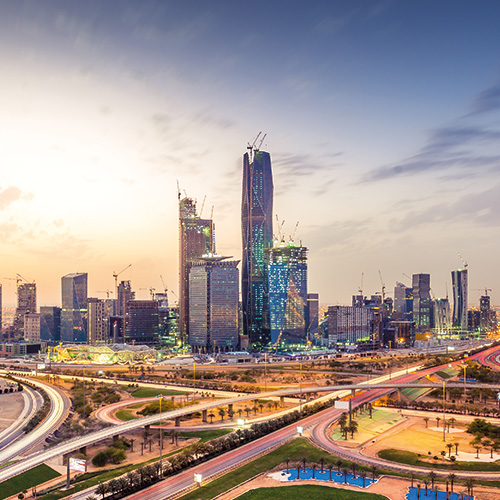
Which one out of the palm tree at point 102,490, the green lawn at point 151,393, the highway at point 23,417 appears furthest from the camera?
the green lawn at point 151,393

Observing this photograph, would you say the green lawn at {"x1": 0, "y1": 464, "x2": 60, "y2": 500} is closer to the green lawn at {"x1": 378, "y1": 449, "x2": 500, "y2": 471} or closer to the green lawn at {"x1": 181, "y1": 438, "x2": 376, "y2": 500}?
the green lawn at {"x1": 181, "y1": 438, "x2": 376, "y2": 500}

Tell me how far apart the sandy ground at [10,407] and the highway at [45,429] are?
6.38 metres

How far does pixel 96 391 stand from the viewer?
133m

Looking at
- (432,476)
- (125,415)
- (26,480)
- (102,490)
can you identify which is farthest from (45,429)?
(432,476)

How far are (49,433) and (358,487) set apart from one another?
5087 centimetres

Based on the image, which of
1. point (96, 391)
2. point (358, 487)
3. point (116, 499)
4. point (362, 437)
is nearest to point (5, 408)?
point (96, 391)

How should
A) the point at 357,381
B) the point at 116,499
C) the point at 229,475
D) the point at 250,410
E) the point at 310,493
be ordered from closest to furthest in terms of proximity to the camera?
the point at 116,499
the point at 310,493
the point at 229,475
the point at 250,410
the point at 357,381

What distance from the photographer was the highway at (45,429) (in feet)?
243

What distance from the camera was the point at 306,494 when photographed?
61.8 metres

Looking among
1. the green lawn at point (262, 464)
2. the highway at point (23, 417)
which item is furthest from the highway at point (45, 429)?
the green lawn at point (262, 464)

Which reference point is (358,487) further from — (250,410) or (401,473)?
(250,410)

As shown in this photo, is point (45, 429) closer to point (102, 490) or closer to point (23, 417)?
point (23, 417)

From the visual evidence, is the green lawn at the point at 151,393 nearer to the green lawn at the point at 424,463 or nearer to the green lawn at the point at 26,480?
the green lawn at the point at 26,480

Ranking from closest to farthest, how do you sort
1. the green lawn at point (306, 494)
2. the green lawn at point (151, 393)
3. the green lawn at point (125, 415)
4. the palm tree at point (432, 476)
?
the green lawn at point (306, 494), the palm tree at point (432, 476), the green lawn at point (125, 415), the green lawn at point (151, 393)
